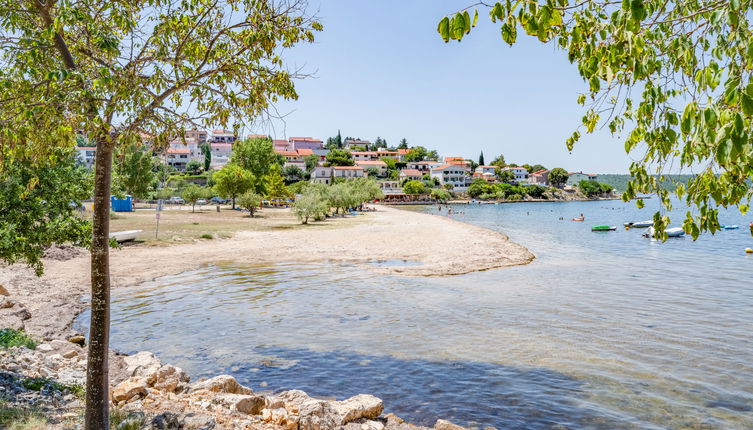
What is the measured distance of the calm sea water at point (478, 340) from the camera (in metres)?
10.3

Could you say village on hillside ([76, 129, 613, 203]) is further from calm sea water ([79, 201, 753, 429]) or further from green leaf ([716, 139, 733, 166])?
green leaf ([716, 139, 733, 166])

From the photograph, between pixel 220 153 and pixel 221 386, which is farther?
pixel 220 153

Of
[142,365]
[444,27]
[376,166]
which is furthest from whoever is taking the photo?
[376,166]

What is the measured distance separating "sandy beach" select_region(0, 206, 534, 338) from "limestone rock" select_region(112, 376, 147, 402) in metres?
6.42

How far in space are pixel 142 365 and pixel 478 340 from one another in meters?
→ 9.21

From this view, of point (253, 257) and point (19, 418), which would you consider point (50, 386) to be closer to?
point (19, 418)

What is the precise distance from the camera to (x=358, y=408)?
8.88 m

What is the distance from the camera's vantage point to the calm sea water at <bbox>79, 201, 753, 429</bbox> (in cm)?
1026

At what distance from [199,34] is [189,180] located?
434ft

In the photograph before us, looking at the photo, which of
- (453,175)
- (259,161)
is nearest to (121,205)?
(259,161)

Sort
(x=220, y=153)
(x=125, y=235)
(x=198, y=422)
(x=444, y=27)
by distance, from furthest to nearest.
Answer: (x=220, y=153) → (x=125, y=235) → (x=198, y=422) → (x=444, y=27)

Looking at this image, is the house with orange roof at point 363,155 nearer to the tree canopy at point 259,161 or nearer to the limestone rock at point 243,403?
the tree canopy at point 259,161

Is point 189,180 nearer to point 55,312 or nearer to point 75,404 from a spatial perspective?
point 55,312

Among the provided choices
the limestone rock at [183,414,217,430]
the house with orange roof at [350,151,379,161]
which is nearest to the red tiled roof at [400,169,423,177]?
the house with orange roof at [350,151,379,161]
